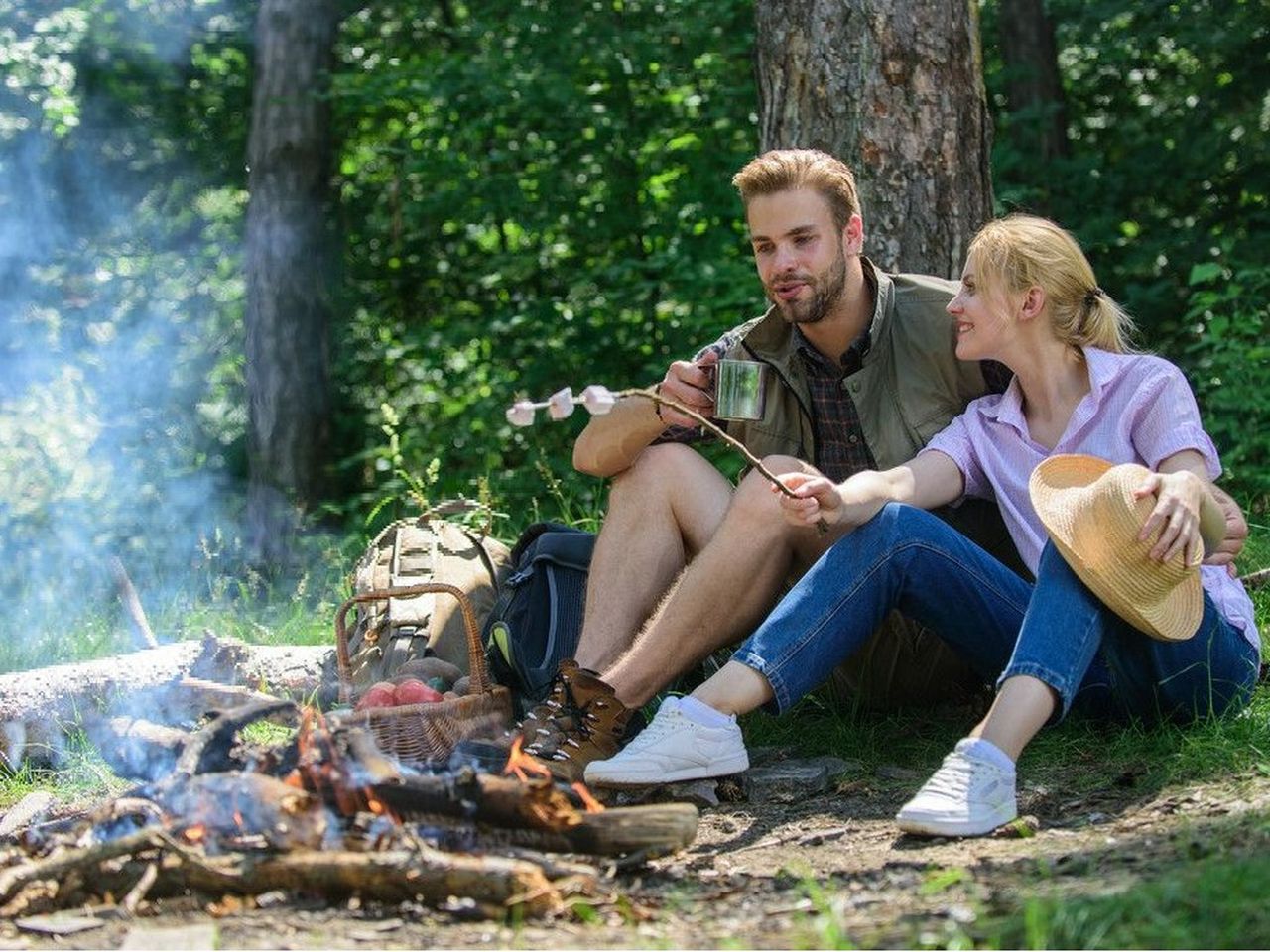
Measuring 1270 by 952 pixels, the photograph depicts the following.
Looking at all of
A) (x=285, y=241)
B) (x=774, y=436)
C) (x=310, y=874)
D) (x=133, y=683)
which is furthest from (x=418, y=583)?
(x=285, y=241)

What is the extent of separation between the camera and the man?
383 cm

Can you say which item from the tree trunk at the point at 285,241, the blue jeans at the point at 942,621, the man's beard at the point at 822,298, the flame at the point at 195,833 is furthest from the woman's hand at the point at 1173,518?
the tree trunk at the point at 285,241

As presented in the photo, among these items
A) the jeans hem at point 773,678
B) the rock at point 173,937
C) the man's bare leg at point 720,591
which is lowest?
the rock at point 173,937

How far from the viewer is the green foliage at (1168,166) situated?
7422 millimetres

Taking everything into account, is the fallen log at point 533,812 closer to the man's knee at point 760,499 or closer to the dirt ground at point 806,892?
the dirt ground at point 806,892

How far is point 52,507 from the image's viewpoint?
8938 mm

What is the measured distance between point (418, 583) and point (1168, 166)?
17.0ft

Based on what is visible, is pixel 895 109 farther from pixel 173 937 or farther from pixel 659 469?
pixel 173 937

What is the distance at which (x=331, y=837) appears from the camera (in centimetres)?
283

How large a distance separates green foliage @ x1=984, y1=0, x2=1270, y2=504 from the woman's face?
10.5 ft

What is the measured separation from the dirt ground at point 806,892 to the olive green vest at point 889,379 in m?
1.11

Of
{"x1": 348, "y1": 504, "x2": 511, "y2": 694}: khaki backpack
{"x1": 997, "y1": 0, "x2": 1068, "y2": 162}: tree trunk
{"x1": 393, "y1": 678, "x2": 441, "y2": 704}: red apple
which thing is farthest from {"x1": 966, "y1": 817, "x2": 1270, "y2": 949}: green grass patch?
{"x1": 997, "y1": 0, "x2": 1068, "y2": 162}: tree trunk

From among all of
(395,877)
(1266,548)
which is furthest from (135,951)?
(1266,548)

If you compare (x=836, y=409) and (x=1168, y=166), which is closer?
(x=836, y=409)
